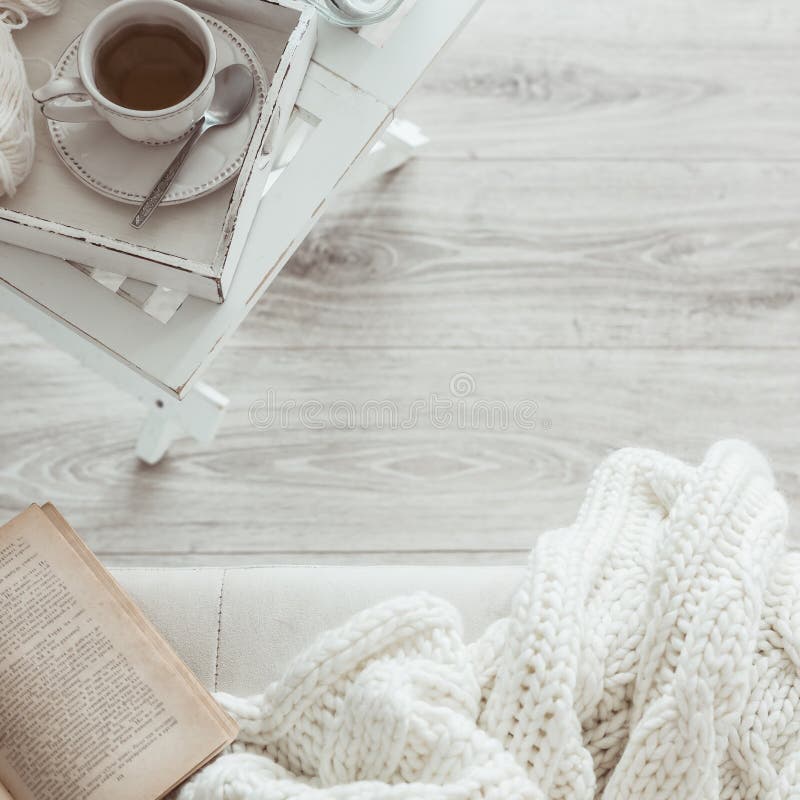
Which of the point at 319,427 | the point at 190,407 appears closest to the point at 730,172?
the point at 319,427

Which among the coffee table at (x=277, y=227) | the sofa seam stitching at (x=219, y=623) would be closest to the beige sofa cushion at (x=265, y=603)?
the sofa seam stitching at (x=219, y=623)

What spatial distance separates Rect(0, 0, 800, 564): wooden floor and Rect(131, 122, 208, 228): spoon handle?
449 mm

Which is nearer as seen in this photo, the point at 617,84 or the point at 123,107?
the point at 123,107

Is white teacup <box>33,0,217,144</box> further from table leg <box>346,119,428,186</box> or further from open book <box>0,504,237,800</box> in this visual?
table leg <box>346,119,428,186</box>

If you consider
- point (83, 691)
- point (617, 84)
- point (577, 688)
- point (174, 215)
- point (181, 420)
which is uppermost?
point (617, 84)

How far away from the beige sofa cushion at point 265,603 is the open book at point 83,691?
0.04 m

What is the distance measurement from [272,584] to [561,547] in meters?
0.25

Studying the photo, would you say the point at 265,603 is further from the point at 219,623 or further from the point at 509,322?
the point at 509,322

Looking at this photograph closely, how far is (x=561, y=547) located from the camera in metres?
0.66

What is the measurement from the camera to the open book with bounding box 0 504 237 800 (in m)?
0.64

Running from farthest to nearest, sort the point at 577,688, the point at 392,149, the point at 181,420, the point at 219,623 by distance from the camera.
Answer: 1. the point at 392,149
2. the point at 181,420
3. the point at 219,623
4. the point at 577,688

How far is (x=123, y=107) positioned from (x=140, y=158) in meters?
0.04

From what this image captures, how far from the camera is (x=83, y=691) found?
0.66 meters

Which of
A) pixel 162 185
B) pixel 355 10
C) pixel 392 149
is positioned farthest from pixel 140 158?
pixel 392 149
